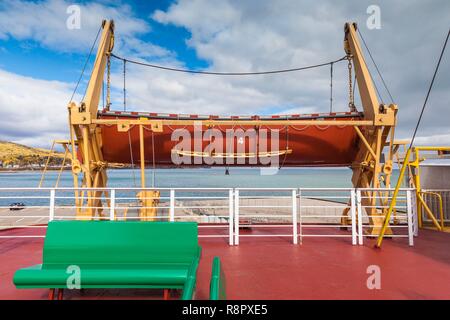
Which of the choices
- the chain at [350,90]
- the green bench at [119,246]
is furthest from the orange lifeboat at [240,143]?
the green bench at [119,246]

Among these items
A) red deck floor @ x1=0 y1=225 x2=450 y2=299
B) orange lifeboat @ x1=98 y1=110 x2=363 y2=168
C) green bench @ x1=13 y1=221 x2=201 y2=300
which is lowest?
red deck floor @ x1=0 y1=225 x2=450 y2=299

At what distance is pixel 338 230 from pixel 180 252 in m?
5.26

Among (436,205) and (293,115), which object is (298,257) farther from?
(436,205)

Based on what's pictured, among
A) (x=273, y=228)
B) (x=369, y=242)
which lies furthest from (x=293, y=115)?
(x=369, y=242)

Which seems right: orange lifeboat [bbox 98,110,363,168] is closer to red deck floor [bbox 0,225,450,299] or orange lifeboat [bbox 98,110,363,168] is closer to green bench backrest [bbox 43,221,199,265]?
red deck floor [bbox 0,225,450,299]

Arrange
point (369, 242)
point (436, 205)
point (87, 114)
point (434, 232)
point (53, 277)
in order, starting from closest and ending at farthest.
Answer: point (53, 277) < point (369, 242) < point (87, 114) < point (434, 232) < point (436, 205)

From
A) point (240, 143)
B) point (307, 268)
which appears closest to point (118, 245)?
point (307, 268)

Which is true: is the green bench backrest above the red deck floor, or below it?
above

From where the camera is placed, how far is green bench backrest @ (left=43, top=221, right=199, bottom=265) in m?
3.08

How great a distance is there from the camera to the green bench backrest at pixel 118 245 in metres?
3.08

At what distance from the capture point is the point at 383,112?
6.67m

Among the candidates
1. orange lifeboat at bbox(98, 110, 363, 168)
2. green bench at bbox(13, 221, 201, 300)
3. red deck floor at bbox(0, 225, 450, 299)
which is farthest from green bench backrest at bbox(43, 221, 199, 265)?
orange lifeboat at bbox(98, 110, 363, 168)

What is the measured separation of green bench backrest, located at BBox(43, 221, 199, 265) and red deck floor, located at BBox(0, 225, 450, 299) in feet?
1.41

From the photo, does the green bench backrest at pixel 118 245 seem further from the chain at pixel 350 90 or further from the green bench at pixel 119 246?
the chain at pixel 350 90
